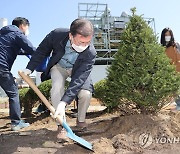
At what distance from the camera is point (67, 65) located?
335cm

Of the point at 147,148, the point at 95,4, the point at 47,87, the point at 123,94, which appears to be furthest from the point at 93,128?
the point at 95,4

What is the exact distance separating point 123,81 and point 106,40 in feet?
63.8

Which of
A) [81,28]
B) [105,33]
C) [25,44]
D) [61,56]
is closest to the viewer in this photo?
[81,28]

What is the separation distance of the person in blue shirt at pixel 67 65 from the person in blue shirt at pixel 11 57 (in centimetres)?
68

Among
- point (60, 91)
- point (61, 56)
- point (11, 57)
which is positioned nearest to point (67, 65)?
point (61, 56)

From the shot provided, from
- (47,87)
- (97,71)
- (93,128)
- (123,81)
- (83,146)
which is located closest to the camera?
(83,146)

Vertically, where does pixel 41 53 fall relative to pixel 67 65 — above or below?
above

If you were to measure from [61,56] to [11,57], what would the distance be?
1137mm

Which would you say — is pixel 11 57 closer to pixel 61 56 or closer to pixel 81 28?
pixel 61 56

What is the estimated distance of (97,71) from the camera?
76.9 feet

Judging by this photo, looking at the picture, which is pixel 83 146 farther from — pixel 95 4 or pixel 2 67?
pixel 95 4

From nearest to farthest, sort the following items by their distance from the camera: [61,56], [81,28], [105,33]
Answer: [81,28] → [61,56] → [105,33]

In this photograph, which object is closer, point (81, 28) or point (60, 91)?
point (81, 28)

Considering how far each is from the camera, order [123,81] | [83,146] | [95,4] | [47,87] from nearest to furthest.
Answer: [83,146]
[123,81]
[47,87]
[95,4]
